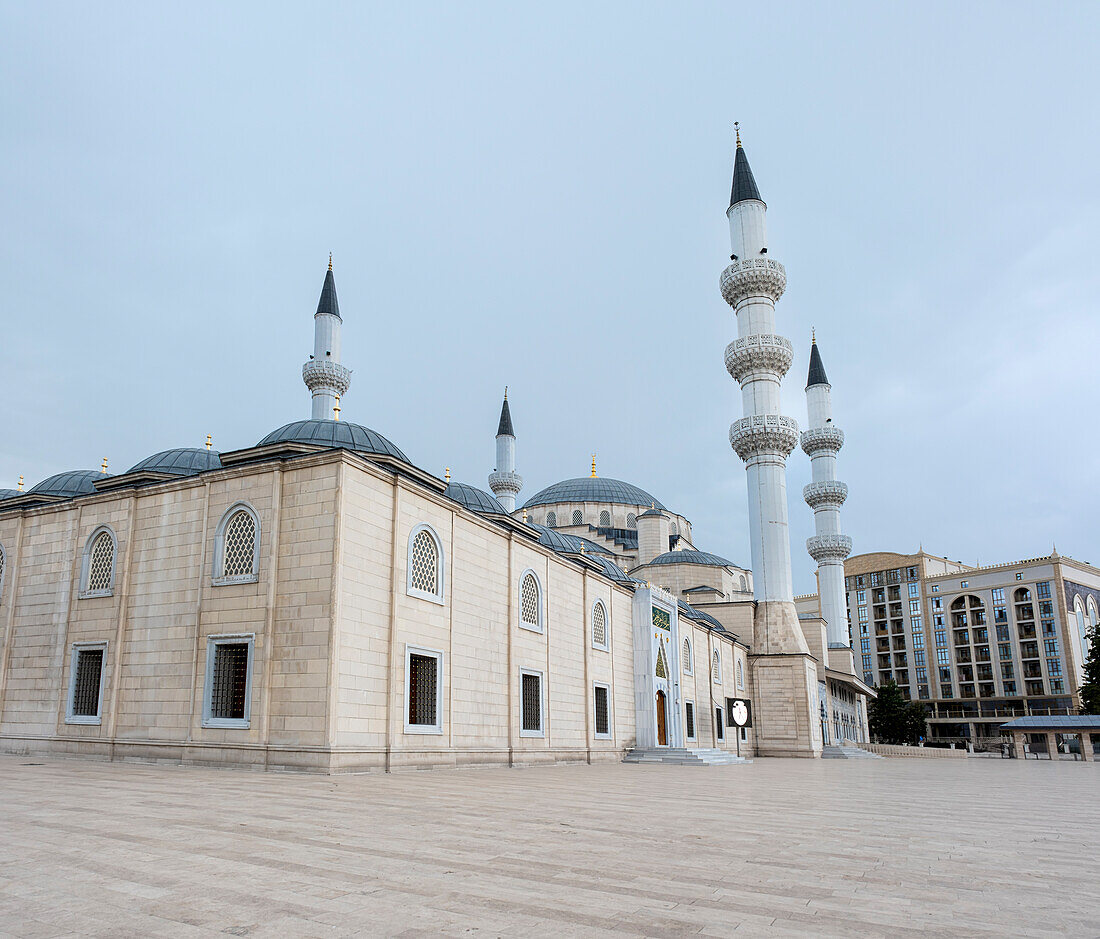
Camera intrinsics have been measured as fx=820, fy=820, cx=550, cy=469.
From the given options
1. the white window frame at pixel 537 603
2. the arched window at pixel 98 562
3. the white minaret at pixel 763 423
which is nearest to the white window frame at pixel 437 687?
the white window frame at pixel 537 603

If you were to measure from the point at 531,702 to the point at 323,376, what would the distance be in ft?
44.8

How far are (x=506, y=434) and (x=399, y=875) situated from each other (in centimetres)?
3650

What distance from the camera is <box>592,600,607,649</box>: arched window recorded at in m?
24.1

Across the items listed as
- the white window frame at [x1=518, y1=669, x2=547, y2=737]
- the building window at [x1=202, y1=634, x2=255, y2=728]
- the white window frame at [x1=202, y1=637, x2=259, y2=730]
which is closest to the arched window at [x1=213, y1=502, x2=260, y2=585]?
the white window frame at [x1=202, y1=637, x2=259, y2=730]

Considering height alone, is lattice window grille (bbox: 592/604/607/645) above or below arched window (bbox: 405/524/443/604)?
below

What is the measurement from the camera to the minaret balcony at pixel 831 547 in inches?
1837

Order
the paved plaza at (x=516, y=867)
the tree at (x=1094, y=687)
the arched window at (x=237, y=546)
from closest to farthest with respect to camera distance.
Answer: the paved plaza at (x=516, y=867) < the arched window at (x=237, y=546) < the tree at (x=1094, y=687)

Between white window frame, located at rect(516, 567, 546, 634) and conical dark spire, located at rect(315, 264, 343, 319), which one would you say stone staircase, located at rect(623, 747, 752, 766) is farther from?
conical dark spire, located at rect(315, 264, 343, 319)

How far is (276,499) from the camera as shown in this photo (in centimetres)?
1443

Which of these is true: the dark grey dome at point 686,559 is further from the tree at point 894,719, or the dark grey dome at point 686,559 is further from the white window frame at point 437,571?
the white window frame at point 437,571

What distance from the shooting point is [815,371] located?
161ft

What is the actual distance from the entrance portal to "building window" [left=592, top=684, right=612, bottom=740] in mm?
2990

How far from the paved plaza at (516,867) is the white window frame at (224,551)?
547 centimetres

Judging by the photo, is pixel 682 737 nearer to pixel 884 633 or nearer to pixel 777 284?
pixel 777 284
